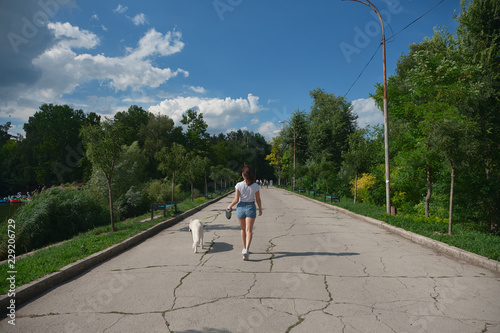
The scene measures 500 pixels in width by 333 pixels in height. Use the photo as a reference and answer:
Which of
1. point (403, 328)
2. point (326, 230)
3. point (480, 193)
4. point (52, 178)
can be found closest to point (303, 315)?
point (403, 328)

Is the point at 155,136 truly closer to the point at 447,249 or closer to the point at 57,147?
the point at 57,147

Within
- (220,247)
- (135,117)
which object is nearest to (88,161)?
(135,117)

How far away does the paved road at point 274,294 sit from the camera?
3.33 m

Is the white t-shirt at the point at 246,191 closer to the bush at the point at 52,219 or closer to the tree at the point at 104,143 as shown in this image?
the tree at the point at 104,143

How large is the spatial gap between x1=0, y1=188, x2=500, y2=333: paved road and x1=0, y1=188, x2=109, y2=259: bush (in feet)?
24.0

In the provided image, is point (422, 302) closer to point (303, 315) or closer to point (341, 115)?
point (303, 315)

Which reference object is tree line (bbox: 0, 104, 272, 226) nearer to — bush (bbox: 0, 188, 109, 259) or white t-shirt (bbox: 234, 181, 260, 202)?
bush (bbox: 0, 188, 109, 259)

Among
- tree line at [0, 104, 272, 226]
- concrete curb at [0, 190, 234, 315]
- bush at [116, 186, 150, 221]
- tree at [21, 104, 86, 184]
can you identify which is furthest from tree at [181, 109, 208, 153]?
concrete curb at [0, 190, 234, 315]

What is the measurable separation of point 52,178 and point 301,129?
4666 cm


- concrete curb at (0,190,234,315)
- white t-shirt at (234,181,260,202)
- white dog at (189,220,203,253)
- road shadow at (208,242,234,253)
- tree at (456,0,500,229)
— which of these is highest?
tree at (456,0,500,229)

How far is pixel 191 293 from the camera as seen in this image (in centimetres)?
421

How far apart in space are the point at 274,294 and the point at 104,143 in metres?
7.88

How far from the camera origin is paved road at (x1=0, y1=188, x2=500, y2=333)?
131 inches
